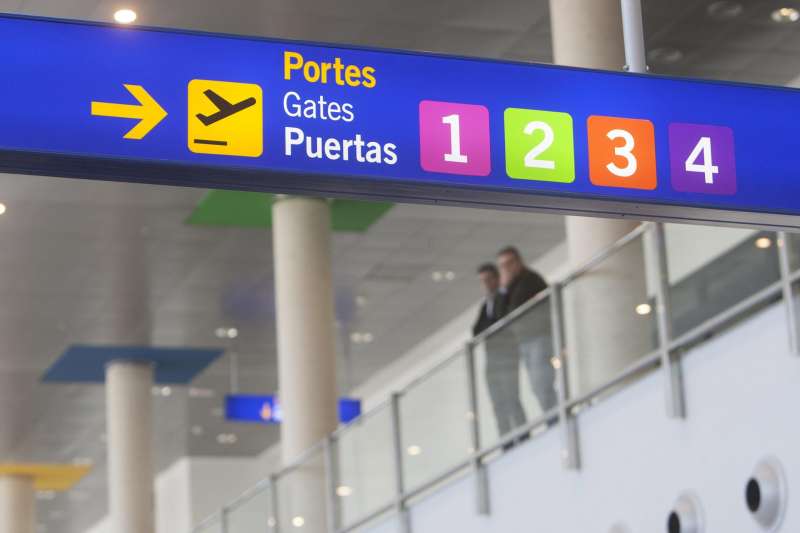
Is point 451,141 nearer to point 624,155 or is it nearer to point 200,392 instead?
point 624,155

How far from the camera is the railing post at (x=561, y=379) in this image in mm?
11492

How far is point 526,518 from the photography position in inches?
477

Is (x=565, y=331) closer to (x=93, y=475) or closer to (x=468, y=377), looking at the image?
(x=468, y=377)

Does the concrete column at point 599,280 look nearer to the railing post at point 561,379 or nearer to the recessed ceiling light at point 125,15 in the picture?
the railing post at point 561,379

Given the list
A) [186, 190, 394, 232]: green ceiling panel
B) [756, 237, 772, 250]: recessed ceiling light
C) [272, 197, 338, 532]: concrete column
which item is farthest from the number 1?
[186, 190, 394, 232]: green ceiling panel

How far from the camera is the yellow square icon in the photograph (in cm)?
559

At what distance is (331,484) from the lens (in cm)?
1562

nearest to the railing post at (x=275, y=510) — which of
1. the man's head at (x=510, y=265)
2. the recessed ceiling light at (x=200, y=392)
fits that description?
the man's head at (x=510, y=265)

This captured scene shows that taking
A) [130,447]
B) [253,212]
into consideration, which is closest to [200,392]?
[130,447]

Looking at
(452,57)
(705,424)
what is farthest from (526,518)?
(452,57)

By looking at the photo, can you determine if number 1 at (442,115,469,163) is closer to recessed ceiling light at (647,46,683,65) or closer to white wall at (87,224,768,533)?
white wall at (87,224,768,533)

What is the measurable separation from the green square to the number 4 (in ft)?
1.56

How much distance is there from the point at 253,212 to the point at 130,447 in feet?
28.3

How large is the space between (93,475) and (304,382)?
20235mm
